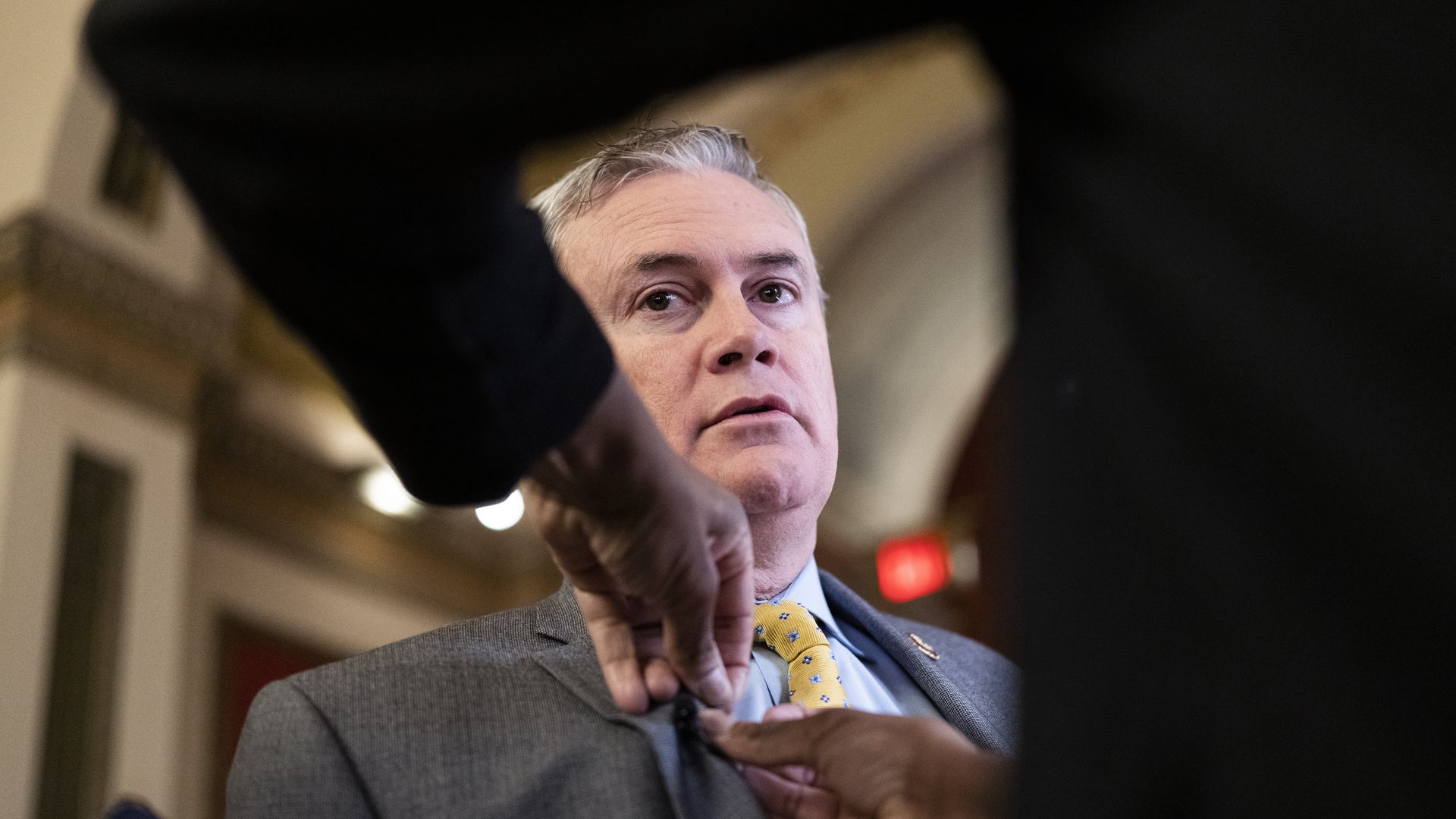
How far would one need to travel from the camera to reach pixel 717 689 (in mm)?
1162

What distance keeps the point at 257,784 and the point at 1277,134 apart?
0.98 metres

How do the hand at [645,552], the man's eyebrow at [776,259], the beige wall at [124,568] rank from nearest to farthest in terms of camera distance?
1. the hand at [645,552]
2. the man's eyebrow at [776,259]
3. the beige wall at [124,568]

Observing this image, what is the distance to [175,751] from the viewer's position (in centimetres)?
461

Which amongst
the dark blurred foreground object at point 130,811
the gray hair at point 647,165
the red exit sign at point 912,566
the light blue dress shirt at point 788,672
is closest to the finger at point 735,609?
the light blue dress shirt at point 788,672

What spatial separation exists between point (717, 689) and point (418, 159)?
0.60 meters

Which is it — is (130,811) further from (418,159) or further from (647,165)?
(647,165)

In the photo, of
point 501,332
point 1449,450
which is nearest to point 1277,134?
point 1449,450

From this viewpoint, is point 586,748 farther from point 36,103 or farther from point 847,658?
point 36,103

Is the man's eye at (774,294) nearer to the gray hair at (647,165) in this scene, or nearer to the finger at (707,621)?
the gray hair at (647,165)

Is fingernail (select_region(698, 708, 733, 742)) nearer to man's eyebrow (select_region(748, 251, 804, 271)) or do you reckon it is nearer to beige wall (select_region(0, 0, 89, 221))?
man's eyebrow (select_region(748, 251, 804, 271))

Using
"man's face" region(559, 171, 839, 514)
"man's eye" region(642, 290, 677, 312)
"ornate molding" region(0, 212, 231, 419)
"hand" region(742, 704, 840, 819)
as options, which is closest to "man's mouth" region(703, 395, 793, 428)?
"man's face" region(559, 171, 839, 514)

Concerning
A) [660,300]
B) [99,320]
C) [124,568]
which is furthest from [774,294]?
[99,320]

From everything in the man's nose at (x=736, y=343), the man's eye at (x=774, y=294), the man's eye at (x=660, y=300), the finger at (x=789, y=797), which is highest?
the man's eye at (x=774, y=294)

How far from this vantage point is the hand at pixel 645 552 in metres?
0.92
